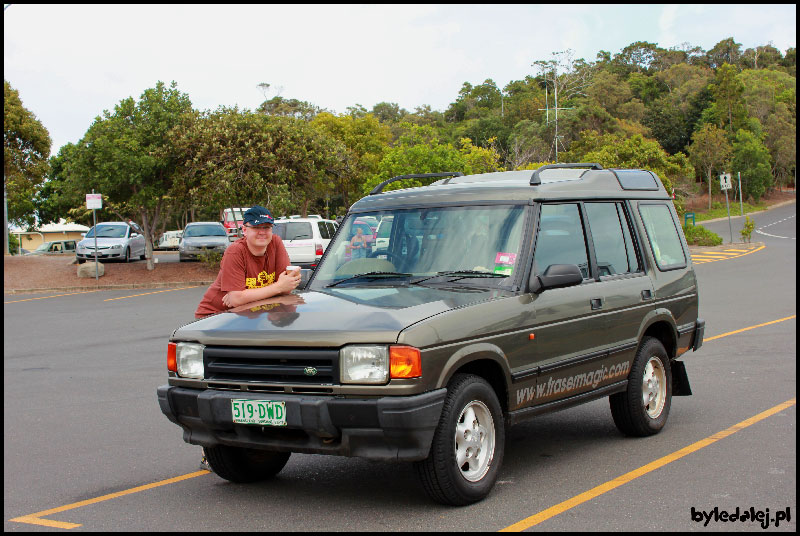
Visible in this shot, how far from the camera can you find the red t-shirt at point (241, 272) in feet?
20.0

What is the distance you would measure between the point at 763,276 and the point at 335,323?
A: 22644 mm

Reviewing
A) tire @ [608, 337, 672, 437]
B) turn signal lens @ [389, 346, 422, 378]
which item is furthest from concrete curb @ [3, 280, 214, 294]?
turn signal lens @ [389, 346, 422, 378]

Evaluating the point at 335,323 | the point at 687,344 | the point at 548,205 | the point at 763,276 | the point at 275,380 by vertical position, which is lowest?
the point at 763,276

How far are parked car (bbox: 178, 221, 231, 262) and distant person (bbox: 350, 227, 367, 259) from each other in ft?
86.3

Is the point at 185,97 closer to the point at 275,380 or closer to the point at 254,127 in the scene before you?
the point at 254,127

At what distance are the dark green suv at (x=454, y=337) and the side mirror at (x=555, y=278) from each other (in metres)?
0.01

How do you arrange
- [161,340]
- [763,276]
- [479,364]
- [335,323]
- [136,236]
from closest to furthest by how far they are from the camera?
[335,323] → [479,364] → [161,340] → [763,276] → [136,236]

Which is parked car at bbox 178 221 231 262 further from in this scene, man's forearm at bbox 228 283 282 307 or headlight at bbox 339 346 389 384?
headlight at bbox 339 346 389 384

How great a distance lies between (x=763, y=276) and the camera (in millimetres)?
24875

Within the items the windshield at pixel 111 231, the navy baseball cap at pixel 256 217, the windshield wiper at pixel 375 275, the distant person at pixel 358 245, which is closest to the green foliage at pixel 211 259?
the windshield at pixel 111 231

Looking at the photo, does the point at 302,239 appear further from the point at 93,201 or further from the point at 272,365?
the point at 272,365

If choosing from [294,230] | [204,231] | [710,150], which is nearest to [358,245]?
[294,230]

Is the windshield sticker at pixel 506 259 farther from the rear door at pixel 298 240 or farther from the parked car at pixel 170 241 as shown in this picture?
the parked car at pixel 170 241

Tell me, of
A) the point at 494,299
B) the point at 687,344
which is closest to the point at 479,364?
the point at 494,299
